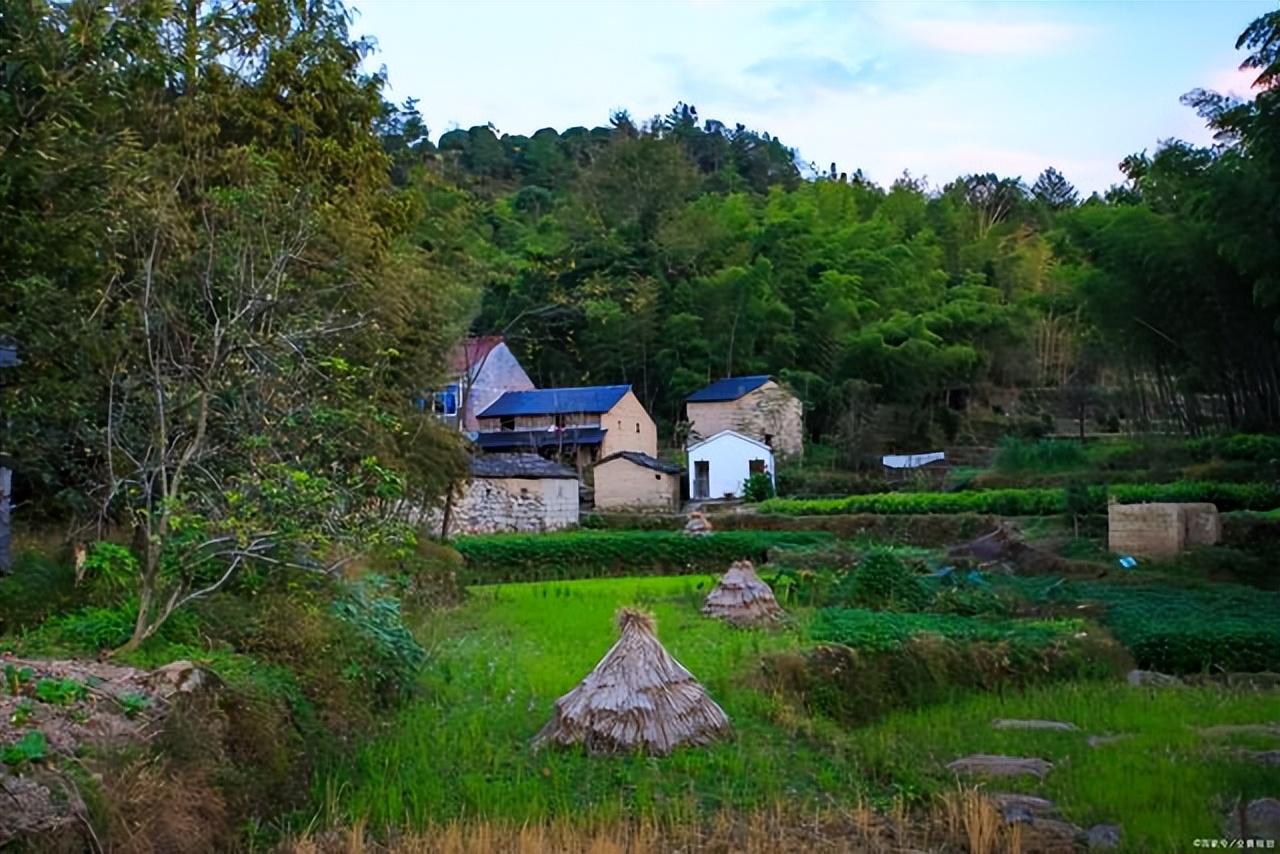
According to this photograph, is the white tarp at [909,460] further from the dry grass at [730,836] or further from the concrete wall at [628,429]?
the dry grass at [730,836]

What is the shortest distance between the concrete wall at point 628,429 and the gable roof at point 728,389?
1787 mm

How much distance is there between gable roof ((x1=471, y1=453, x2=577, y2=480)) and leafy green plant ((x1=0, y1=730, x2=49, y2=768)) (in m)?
23.8

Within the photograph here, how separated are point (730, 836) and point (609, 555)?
654 inches

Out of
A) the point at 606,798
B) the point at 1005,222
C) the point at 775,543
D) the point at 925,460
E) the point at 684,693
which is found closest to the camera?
the point at 606,798

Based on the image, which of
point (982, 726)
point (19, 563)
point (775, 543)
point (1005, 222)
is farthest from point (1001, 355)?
point (19, 563)

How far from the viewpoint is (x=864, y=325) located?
41.6 m

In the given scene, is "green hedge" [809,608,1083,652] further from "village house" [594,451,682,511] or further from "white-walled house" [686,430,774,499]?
"white-walled house" [686,430,774,499]

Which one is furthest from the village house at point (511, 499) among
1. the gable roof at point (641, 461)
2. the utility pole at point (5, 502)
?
the utility pole at point (5, 502)

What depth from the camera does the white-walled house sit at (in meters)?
35.0

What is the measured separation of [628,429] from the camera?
124 ft

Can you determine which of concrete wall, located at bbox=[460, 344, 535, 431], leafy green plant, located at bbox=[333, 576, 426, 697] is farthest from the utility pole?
concrete wall, located at bbox=[460, 344, 535, 431]

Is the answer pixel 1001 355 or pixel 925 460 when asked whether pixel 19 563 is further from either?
pixel 1001 355

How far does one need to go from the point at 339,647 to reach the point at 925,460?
102 feet

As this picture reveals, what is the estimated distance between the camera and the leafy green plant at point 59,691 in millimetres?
5281
